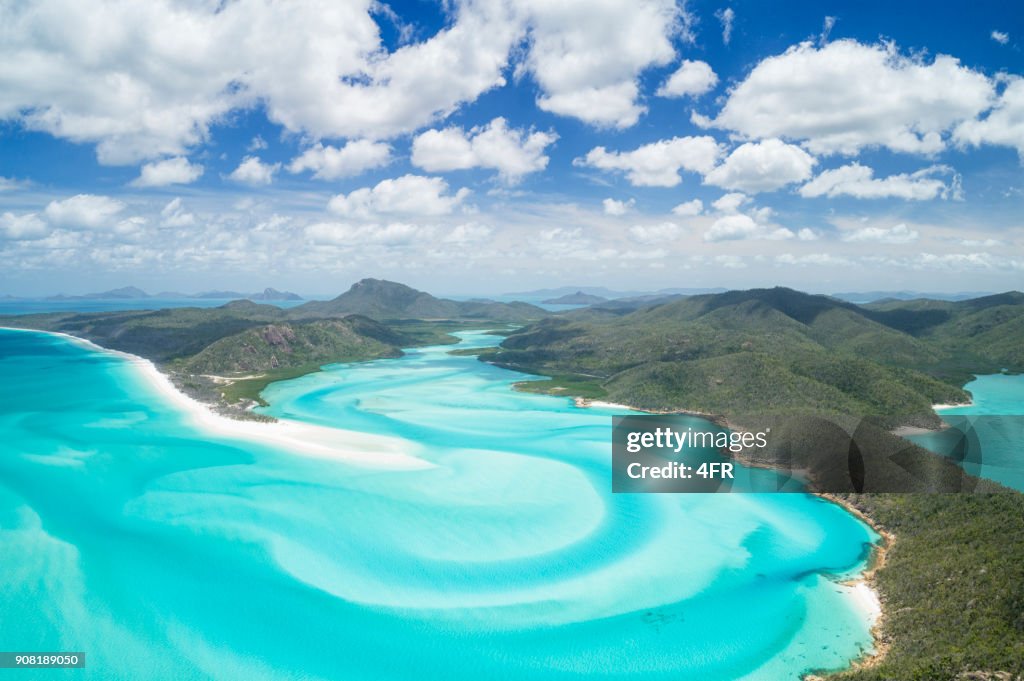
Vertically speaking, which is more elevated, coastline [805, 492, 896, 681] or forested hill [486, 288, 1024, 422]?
forested hill [486, 288, 1024, 422]

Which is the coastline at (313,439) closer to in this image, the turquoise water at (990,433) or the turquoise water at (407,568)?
the turquoise water at (407,568)

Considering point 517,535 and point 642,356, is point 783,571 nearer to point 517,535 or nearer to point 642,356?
point 517,535

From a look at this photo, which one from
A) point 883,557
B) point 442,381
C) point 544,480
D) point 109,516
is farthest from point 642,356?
point 109,516

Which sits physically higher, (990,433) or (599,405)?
(599,405)

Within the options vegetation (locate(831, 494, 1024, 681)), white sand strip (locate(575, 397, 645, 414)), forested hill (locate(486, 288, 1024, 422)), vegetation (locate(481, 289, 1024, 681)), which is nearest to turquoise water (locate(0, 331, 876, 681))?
vegetation (locate(831, 494, 1024, 681))

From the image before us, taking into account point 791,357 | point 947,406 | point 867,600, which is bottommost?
point 867,600

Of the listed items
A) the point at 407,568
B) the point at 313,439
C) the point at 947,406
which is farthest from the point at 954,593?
the point at 947,406

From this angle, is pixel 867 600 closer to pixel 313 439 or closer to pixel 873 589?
pixel 873 589

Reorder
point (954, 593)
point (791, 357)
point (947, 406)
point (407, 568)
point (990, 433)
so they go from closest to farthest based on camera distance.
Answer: point (954, 593), point (407, 568), point (990, 433), point (947, 406), point (791, 357)

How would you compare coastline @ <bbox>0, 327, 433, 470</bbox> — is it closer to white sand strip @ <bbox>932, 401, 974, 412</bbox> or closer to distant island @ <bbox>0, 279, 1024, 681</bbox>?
distant island @ <bbox>0, 279, 1024, 681</bbox>
